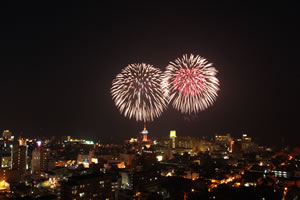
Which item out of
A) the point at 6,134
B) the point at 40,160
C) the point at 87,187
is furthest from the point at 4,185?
the point at 6,134

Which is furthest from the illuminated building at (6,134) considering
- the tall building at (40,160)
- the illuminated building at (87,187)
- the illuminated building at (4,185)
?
the illuminated building at (87,187)

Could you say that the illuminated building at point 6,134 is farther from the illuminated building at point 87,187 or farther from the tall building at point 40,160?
the illuminated building at point 87,187

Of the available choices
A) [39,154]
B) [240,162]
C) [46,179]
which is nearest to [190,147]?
[240,162]

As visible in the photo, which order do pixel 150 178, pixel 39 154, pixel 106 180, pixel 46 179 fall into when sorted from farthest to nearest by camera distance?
pixel 39 154 → pixel 46 179 → pixel 150 178 → pixel 106 180

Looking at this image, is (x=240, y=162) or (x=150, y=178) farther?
(x=240, y=162)

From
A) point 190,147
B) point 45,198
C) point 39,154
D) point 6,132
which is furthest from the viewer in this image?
point 6,132

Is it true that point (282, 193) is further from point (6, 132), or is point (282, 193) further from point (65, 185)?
point (6, 132)

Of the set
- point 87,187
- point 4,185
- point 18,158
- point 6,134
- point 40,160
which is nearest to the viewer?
point 87,187

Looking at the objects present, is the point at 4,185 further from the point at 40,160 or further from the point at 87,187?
the point at 87,187
